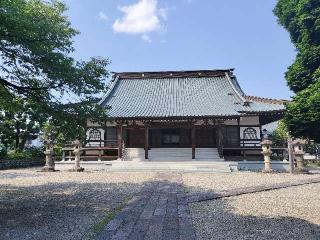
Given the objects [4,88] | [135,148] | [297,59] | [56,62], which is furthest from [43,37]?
[135,148]

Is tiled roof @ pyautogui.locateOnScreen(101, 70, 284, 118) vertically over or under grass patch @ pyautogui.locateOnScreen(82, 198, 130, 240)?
over

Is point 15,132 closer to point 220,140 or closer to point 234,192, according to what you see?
point 220,140

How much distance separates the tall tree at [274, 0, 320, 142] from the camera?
1773 centimetres

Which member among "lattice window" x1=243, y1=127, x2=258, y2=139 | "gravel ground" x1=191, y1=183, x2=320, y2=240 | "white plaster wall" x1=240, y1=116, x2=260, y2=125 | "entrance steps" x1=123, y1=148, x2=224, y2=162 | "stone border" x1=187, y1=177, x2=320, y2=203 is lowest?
"gravel ground" x1=191, y1=183, x2=320, y2=240

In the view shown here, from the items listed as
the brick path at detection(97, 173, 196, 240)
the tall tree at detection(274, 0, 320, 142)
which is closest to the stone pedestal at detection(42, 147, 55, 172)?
the brick path at detection(97, 173, 196, 240)

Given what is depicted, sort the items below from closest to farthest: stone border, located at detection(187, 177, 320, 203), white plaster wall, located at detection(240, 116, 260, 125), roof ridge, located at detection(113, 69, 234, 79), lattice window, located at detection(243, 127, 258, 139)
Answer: stone border, located at detection(187, 177, 320, 203) → lattice window, located at detection(243, 127, 258, 139) → white plaster wall, located at detection(240, 116, 260, 125) → roof ridge, located at detection(113, 69, 234, 79)

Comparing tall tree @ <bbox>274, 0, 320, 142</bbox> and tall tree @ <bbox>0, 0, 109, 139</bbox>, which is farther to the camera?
tall tree @ <bbox>274, 0, 320, 142</bbox>

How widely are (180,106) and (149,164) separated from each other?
6.07 metres

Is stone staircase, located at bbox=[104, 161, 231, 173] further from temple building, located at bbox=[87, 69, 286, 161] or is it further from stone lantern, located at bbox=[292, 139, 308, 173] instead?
stone lantern, located at bbox=[292, 139, 308, 173]

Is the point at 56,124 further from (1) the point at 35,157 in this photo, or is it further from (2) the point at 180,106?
(1) the point at 35,157

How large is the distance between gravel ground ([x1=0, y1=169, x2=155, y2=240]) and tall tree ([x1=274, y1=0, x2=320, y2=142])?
1101 cm

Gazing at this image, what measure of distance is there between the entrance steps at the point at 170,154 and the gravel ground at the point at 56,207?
35.2 ft

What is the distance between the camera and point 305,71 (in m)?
19.3

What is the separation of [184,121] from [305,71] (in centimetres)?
920
